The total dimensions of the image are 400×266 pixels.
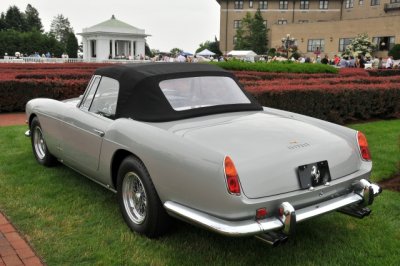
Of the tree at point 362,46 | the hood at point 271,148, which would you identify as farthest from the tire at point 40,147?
the tree at point 362,46

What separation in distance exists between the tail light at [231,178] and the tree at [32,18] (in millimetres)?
114887

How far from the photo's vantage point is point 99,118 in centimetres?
444

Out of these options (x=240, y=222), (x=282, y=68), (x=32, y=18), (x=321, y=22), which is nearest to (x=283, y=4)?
(x=321, y=22)

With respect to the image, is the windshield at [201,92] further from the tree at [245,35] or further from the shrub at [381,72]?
the tree at [245,35]

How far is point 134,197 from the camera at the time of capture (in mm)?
3980

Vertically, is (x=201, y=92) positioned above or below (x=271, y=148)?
above

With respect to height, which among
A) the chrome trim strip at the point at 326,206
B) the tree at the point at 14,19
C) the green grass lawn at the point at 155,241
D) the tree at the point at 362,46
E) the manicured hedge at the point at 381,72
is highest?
the tree at the point at 14,19

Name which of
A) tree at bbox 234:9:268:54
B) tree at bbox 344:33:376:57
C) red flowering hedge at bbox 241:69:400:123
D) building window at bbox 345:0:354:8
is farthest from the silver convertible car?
building window at bbox 345:0:354:8

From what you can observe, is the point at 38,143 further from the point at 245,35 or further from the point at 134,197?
the point at 245,35

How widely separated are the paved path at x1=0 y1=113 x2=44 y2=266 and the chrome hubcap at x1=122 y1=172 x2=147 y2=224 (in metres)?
0.88

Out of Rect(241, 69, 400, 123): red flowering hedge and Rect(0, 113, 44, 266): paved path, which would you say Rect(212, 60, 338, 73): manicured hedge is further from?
Rect(0, 113, 44, 266): paved path

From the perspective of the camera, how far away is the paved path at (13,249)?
Result: 11.3 ft

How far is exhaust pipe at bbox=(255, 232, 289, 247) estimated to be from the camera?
10.0 feet

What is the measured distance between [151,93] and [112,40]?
61779 mm
